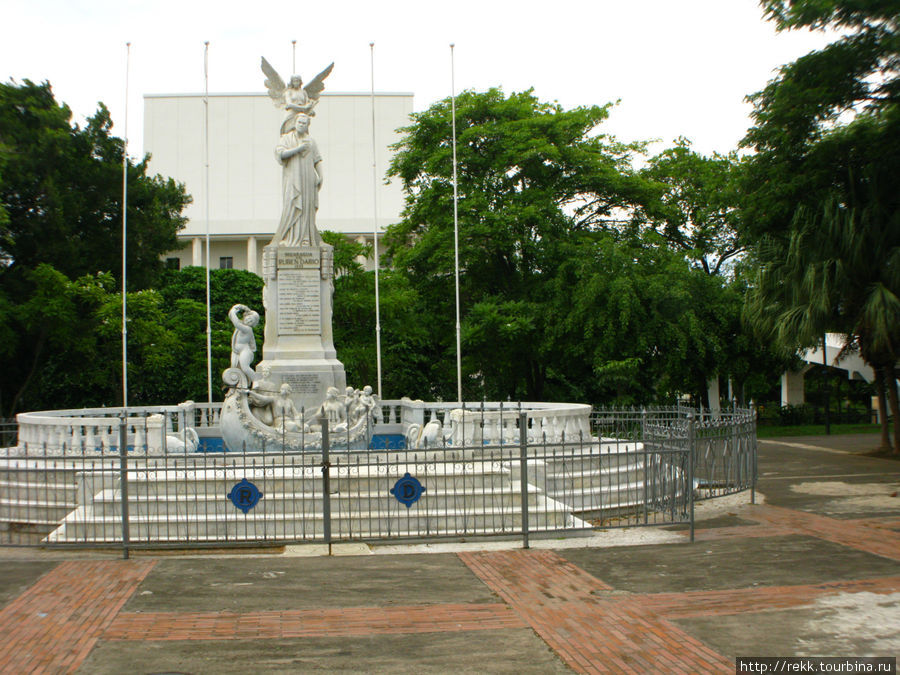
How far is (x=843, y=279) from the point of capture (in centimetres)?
2291

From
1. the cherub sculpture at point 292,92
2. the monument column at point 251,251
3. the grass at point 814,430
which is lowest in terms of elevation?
the grass at point 814,430

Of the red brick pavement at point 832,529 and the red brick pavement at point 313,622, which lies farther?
the red brick pavement at point 832,529

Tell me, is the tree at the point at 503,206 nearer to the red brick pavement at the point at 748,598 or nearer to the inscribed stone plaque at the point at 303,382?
the inscribed stone plaque at the point at 303,382

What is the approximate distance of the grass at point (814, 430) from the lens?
33.4 meters

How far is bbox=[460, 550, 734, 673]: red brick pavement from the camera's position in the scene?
23.8ft

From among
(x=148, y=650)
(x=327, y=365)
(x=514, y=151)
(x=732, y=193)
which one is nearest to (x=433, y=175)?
(x=514, y=151)

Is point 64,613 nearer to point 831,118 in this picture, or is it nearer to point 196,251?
point 831,118

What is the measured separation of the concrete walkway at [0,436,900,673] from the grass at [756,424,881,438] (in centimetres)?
2172

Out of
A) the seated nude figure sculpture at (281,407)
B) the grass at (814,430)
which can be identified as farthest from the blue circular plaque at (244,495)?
the grass at (814,430)

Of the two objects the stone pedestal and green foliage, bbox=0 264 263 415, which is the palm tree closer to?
the stone pedestal

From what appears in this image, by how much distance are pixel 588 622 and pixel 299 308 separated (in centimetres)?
1199

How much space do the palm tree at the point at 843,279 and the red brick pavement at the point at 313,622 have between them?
56.1 feet

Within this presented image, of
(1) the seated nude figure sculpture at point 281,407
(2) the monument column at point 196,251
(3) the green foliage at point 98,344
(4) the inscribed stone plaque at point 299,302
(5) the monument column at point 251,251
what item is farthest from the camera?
(5) the monument column at point 251,251

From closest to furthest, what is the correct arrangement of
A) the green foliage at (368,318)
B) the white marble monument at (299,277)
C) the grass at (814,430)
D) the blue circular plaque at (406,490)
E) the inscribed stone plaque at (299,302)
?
the blue circular plaque at (406,490) < the white marble monument at (299,277) < the inscribed stone plaque at (299,302) < the green foliage at (368,318) < the grass at (814,430)
